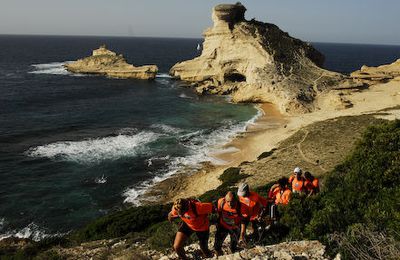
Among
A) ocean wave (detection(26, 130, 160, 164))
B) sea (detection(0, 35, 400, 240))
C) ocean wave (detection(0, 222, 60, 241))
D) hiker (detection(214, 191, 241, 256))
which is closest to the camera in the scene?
hiker (detection(214, 191, 241, 256))

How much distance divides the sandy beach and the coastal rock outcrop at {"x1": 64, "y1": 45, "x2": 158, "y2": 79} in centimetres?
3433

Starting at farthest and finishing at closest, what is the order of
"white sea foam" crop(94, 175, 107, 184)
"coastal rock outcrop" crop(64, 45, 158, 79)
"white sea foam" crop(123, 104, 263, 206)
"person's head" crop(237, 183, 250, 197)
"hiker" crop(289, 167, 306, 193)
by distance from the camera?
"coastal rock outcrop" crop(64, 45, 158, 79) → "white sea foam" crop(94, 175, 107, 184) → "white sea foam" crop(123, 104, 263, 206) → "hiker" crop(289, 167, 306, 193) → "person's head" crop(237, 183, 250, 197)

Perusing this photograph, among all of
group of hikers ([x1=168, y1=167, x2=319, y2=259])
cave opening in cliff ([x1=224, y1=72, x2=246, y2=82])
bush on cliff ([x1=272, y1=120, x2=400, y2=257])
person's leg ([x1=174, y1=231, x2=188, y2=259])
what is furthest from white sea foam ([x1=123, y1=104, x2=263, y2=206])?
cave opening in cliff ([x1=224, y1=72, x2=246, y2=82])

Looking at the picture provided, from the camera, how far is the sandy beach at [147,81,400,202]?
91.7 feet

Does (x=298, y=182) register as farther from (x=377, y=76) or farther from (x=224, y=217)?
(x=377, y=76)

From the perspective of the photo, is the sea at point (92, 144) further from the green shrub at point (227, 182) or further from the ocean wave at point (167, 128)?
the green shrub at point (227, 182)

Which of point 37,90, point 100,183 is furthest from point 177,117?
point 37,90

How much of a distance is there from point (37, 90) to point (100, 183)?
42.8m

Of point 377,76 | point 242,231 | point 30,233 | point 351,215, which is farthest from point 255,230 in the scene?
point 377,76

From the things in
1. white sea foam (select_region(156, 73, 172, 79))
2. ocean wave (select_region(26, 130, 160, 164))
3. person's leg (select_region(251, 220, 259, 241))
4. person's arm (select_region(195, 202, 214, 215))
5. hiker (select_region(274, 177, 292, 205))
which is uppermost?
person's arm (select_region(195, 202, 214, 215))

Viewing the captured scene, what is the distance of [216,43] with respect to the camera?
65875mm

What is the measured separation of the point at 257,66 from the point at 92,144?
2982cm

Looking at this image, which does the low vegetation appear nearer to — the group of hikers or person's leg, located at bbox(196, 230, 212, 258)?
the group of hikers

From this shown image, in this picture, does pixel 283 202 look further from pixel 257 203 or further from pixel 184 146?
pixel 184 146
